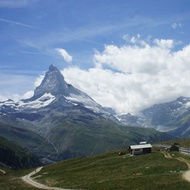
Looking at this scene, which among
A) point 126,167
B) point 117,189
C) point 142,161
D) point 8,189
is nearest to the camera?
point 117,189

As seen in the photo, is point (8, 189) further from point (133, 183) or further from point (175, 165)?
point (175, 165)

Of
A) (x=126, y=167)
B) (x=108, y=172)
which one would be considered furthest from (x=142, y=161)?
(x=108, y=172)

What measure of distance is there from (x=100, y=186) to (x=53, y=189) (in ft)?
41.6

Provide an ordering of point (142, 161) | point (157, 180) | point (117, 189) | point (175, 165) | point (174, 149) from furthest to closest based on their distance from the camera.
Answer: point (174, 149), point (142, 161), point (175, 165), point (157, 180), point (117, 189)

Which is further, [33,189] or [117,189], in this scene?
[33,189]

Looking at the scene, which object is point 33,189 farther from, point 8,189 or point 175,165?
point 175,165

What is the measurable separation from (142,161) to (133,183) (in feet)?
131

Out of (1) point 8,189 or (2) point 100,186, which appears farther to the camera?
Result: (1) point 8,189

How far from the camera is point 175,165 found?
94312mm

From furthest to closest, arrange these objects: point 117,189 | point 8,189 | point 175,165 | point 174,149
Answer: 1. point 174,149
2. point 175,165
3. point 8,189
4. point 117,189

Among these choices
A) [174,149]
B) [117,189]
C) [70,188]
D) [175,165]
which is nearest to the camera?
[117,189]

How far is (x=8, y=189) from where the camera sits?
86000 millimetres

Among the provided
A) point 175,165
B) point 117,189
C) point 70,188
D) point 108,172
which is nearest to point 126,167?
point 108,172

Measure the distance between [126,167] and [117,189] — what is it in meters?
36.0
